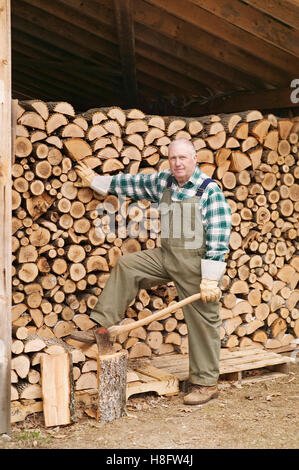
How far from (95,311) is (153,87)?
3.97m

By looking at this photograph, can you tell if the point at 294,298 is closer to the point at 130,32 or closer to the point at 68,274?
the point at 68,274

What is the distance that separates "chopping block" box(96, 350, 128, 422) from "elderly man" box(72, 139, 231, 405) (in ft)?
0.99

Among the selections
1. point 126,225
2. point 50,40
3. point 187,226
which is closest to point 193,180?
point 187,226

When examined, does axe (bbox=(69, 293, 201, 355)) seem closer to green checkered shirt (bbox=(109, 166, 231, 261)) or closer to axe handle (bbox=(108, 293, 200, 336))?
axe handle (bbox=(108, 293, 200, 336))

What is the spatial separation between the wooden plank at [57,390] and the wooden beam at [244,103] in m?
3.60

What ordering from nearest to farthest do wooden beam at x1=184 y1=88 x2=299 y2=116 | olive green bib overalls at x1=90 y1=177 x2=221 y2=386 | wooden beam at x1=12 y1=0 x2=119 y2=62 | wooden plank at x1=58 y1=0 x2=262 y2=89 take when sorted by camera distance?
olive green bib overalls at x1=90 y1=177 x2=221 y2=386 → wooden plank at x1=58 y1=0 x2=262 y2=89 → wooden beam at x1=12 y1=0 x2=119 y2=62 → wooden beam at x1=184 y1=88 x2=299 y2=116

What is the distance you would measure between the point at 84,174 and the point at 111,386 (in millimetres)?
1624

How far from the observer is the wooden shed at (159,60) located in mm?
3787

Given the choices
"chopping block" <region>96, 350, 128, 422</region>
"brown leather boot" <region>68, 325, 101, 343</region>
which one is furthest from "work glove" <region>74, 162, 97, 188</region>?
"chopping block" <region>96, 350, 128, 422</region>

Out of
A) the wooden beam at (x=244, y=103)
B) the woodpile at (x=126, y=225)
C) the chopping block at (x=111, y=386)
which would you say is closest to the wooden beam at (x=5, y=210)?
the woodpile at (x=126, y=225)

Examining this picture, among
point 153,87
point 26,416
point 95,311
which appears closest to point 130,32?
point 153,87

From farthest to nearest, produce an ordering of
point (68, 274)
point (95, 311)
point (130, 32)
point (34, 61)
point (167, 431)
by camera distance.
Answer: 1. point (34, 61)
2. point (130, 32)
3. point (68, 274)
4. point (95, 311)
5. point (167, 431)

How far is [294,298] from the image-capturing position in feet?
19.6

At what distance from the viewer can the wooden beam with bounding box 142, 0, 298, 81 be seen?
17.7ft
